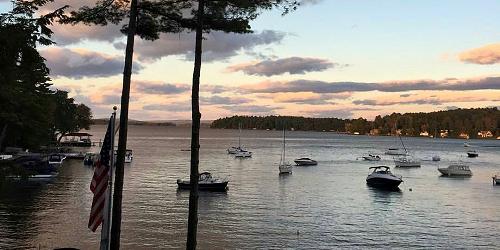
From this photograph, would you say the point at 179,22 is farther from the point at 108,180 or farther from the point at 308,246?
the point at 308,246

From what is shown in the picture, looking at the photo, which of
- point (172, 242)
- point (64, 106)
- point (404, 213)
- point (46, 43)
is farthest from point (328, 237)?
point (64, 106)

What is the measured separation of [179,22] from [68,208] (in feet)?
121

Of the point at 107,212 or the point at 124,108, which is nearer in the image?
the point at 107,212

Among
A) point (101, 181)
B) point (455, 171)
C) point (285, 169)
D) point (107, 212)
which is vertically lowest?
point (285, 169)

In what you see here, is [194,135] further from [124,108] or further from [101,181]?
[101,181]

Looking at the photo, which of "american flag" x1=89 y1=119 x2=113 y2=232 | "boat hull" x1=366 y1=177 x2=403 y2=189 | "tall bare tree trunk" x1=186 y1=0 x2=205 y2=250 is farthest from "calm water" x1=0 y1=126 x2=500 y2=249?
"american flag" x1=89 y1=119 x2=113 y2=232

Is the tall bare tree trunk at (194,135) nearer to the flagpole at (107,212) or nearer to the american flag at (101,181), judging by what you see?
the flagpole at (107,212)

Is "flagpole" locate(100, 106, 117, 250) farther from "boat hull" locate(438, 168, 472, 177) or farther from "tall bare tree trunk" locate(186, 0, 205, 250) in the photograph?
"boat hull" locate(438, 168, 472, 177)

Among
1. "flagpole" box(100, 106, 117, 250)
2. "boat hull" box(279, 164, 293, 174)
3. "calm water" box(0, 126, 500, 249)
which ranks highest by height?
"flagpole" box(100, 106, 117, 250)

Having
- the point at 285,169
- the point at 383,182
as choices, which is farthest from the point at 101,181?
the point at 285,169

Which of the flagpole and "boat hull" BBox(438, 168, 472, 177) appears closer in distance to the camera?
the flagpole

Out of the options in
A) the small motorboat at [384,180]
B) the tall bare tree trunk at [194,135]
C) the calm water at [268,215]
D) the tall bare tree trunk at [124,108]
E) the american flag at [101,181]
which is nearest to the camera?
the american flag at [101,181]

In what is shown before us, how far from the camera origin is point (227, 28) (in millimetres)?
18125

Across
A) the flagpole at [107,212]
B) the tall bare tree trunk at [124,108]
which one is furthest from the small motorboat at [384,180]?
the flagpole at [107,212]
